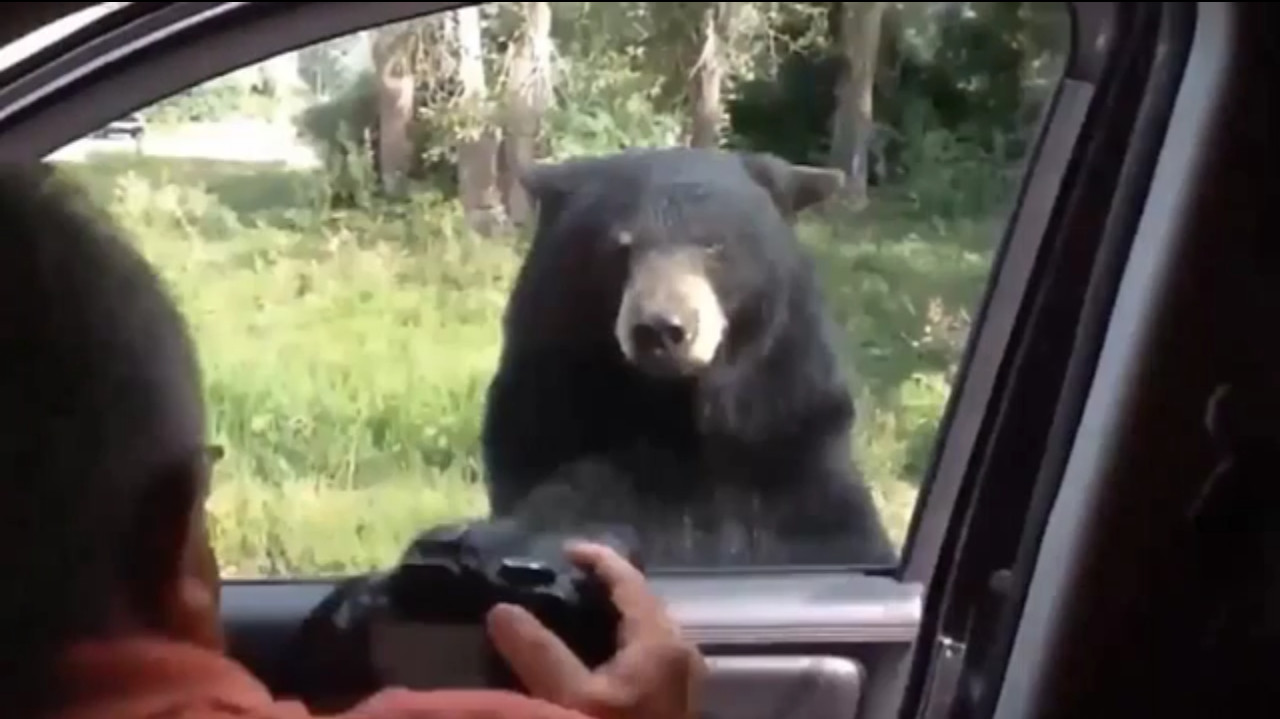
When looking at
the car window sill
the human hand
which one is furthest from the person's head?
the human hand

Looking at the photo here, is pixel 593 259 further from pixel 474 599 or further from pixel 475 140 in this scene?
pixel 474 599

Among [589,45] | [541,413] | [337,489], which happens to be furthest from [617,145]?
[337,489]

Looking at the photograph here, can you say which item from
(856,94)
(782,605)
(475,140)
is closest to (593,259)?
(475,140)

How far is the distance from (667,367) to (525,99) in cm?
25

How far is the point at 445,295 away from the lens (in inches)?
52.9

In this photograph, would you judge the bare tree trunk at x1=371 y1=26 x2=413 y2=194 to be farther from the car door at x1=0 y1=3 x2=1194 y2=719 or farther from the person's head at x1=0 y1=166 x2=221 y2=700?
the person's head at x1=0 y1=166 x2=221 y2=700

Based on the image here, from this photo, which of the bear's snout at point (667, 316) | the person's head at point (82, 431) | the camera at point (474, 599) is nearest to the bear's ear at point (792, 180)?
the bear's snout at point (667, 316)

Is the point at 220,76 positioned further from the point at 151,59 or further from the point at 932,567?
the point at 932,567

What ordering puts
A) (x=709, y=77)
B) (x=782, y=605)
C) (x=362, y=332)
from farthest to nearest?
1. (x=782, y=605)
2. (x=362, y=332)
3. (x=709, y=77)

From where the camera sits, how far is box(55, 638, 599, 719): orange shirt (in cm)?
126

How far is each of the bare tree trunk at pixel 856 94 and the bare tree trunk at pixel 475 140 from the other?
9.3 inches

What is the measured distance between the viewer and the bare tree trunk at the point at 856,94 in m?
1.18

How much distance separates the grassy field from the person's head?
0.11 ft

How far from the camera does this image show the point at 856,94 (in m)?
1.23
